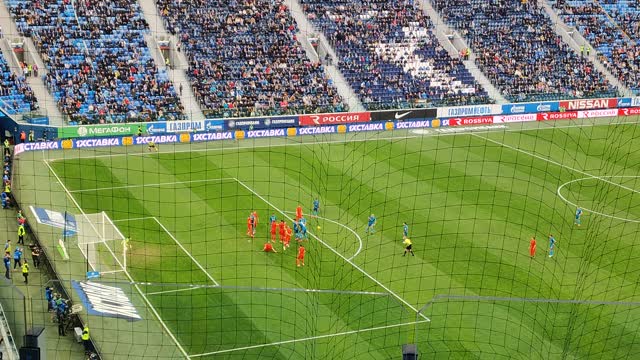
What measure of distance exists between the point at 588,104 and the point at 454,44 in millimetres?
7700

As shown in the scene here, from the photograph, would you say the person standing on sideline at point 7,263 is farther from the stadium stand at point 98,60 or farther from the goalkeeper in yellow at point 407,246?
the stadium stand at point 98,60

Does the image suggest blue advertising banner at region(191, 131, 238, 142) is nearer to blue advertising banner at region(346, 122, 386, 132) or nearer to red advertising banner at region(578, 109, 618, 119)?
blue advertising banner at region(346, 122, 386, 132)

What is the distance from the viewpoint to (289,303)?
20672 millimetres

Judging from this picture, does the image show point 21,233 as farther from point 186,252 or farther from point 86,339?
point 86,339

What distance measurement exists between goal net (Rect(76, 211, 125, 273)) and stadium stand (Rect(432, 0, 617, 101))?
24874mm

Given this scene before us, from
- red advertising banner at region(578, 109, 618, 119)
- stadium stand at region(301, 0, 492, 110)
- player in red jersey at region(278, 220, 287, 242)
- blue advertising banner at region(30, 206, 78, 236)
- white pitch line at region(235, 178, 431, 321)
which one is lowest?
blue advertising banner at region(30, 206, 78, 236)

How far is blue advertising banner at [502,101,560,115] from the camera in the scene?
1651 inches

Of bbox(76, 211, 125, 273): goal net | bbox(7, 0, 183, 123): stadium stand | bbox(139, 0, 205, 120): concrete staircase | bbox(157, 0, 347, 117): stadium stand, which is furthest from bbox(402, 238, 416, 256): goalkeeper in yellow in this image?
bbox(7, 0, 183, 123): stadium stand

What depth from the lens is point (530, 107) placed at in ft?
139

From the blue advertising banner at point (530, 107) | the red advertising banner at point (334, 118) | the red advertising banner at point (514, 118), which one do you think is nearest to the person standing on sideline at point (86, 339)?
the red advertising banner at point (334, 118)

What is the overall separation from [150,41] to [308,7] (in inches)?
343

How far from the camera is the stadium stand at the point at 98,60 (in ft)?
123

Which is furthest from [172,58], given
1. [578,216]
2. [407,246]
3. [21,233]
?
[578,216]

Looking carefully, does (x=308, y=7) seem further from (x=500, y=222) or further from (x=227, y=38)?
(x=500, y=222)
